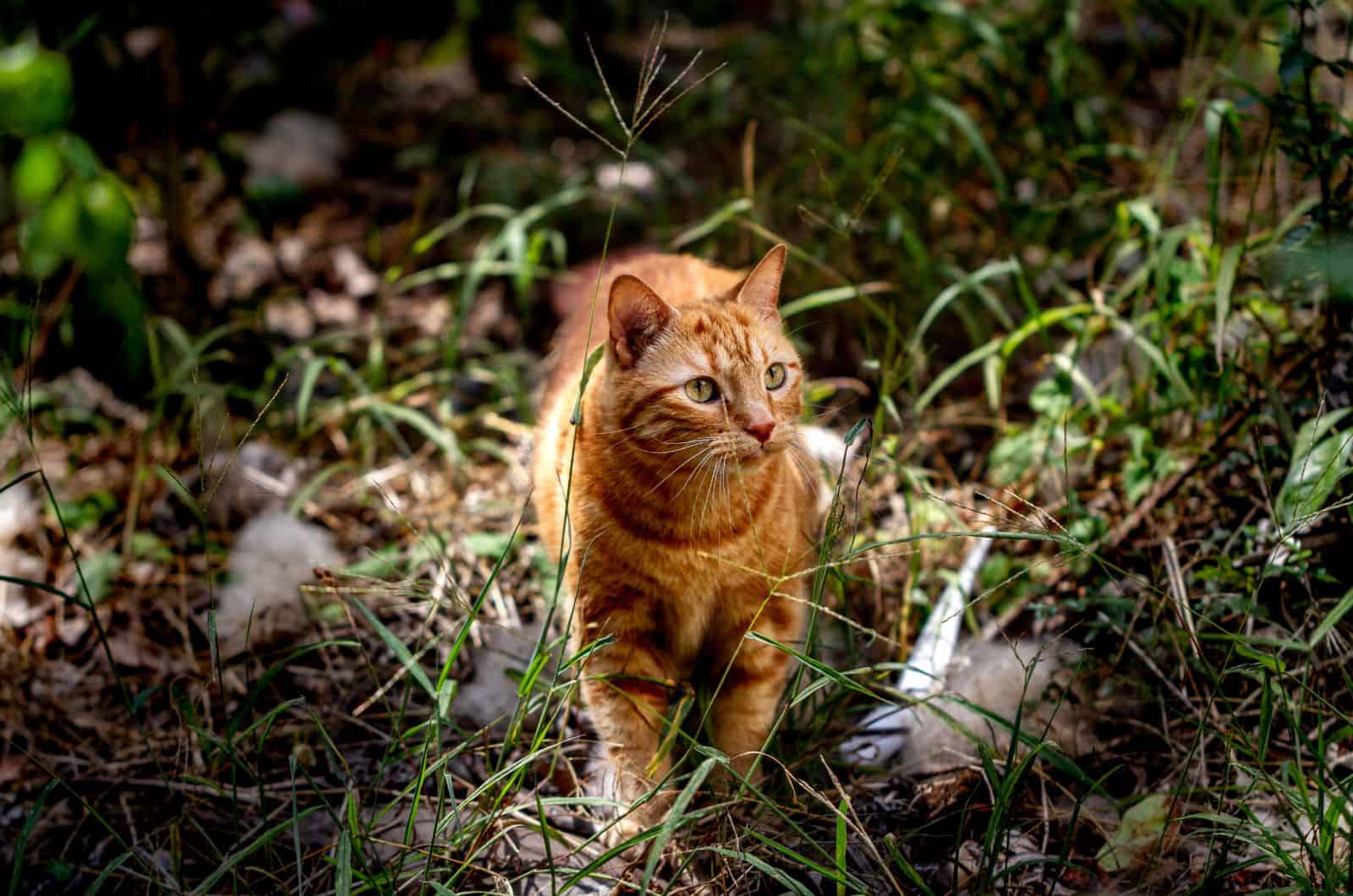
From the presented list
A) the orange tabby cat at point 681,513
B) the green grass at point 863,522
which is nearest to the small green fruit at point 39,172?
the green grass at point 863,522

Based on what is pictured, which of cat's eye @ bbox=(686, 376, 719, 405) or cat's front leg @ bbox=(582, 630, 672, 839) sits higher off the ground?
cat's eye @ bbox=(686, 376, 719, 405)

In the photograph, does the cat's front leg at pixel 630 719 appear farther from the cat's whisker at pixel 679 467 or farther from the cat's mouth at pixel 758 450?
the cat's mouth at pixel 758 450

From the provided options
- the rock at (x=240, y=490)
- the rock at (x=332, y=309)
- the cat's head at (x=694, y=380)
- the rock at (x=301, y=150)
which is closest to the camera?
the cat's head at (x=694, y=380)

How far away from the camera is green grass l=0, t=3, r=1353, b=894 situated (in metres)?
1.75

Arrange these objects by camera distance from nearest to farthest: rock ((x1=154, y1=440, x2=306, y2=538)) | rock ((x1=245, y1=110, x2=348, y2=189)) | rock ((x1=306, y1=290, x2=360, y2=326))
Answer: rock ((x1=154, y1=440, x2=306, y2=538)), rock ((x1=306, y1=290, x2=360, y2=326)), rock ((x1=245, y1=110, x2=348, y2=189))

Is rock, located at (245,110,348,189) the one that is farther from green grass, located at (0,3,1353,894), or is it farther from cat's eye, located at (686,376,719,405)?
cat's eye, located at (686,376,719,405)

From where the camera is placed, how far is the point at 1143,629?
2230 millimetres

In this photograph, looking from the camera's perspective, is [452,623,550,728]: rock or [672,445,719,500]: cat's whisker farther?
[452,623,550,728]: rock

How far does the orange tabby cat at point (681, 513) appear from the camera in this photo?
1.90 m

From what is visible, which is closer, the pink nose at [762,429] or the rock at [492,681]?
the pink nose at [762,429]

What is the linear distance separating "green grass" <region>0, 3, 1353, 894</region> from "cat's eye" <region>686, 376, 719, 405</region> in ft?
0.95

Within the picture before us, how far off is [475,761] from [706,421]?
3.01 ft

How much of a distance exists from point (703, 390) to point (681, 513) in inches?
9.6

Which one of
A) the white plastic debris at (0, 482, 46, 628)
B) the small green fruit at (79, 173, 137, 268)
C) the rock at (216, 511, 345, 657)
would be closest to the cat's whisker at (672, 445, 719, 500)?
the rock at (216, 511, 345, 657)
